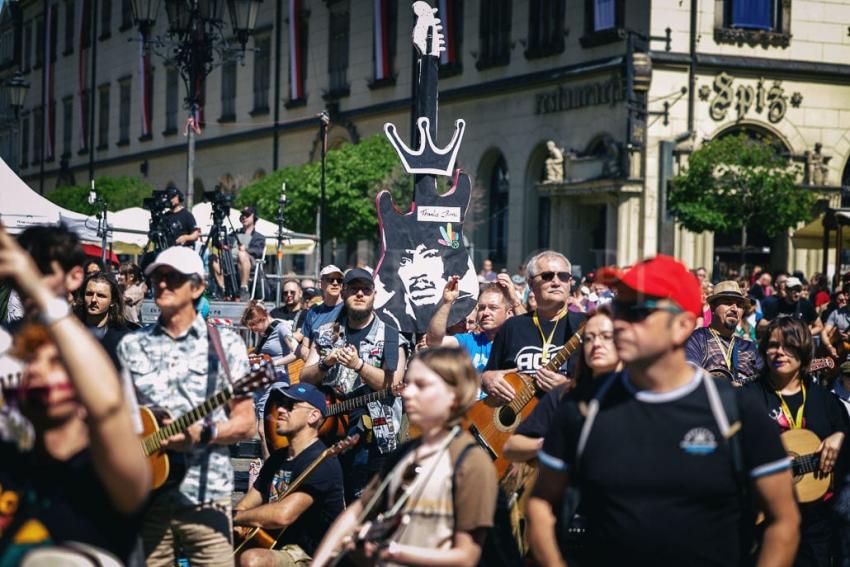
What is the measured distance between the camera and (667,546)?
4578 millimetres

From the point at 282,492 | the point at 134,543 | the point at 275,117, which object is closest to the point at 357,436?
the point at 282,492

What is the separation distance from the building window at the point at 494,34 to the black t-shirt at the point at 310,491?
100 feet

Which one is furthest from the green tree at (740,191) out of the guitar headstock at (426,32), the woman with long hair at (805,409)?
the woman with long hair at (805,409)

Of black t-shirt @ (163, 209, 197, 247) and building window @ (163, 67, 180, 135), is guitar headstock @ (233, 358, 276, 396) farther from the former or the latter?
building window @ (163, 67, 180, 135)

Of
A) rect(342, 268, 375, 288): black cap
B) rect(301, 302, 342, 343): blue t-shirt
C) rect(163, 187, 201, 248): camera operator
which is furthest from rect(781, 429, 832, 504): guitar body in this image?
rect(163, 187, 201, 248): camera operator

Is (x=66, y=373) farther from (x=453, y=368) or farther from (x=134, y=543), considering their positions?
(x=453, y=368)

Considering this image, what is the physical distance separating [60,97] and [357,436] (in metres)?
59.9

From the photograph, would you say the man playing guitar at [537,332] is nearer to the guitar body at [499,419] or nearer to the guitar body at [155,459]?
the guitar body at [499,419]

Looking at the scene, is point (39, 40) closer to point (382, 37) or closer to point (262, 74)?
point (262, 74)

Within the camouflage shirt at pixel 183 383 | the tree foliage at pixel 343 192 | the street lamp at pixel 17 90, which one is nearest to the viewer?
the camouflage shirt at pixel 183 383

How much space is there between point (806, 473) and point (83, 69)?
5968cm

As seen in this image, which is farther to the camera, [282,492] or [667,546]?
[282,492]

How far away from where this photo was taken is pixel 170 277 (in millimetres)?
6094

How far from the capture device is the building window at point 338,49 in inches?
1818
